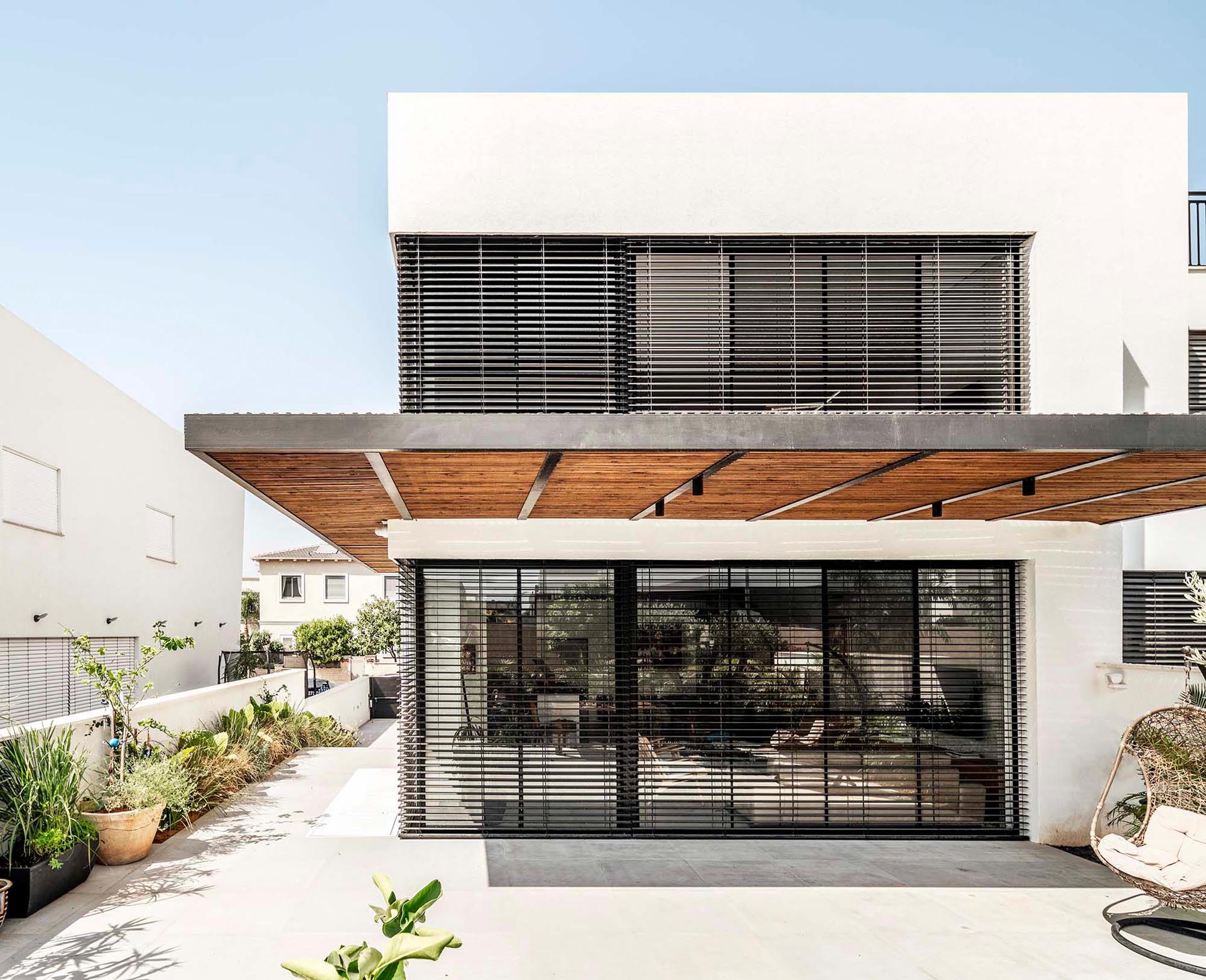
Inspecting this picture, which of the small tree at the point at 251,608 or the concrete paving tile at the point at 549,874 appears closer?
the concrete paving tile at the point at 549,874

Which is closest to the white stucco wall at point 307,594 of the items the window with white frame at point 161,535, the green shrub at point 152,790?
the window with white frame at point 161,535

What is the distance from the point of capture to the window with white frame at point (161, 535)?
60.4 ft

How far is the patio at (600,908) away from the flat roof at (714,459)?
303cm

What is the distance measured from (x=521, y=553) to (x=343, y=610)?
31873 mm

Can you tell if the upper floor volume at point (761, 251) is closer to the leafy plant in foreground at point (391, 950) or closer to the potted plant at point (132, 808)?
the potted plant at point (132, 808)

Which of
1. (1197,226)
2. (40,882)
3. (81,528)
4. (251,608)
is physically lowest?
(251,608)

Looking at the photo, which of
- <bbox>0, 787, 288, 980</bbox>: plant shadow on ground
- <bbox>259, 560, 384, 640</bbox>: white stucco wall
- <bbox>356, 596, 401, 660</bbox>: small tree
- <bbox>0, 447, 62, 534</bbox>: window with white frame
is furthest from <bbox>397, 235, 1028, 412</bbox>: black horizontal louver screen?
<bbox>259, 560, 384, 640</bbox>: white stucco wall

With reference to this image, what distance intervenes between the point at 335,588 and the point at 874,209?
33.9 m

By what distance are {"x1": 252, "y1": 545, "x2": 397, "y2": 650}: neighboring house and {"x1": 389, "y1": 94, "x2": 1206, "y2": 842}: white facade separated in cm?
3149

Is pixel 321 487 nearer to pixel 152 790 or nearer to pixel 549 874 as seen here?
pixel 152 790

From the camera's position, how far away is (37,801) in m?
6.41

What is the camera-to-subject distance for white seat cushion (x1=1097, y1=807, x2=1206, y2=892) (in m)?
5.80

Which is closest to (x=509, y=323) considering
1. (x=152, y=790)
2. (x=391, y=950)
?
(x=152, y=790)

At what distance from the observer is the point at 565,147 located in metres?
Result: 8.30
